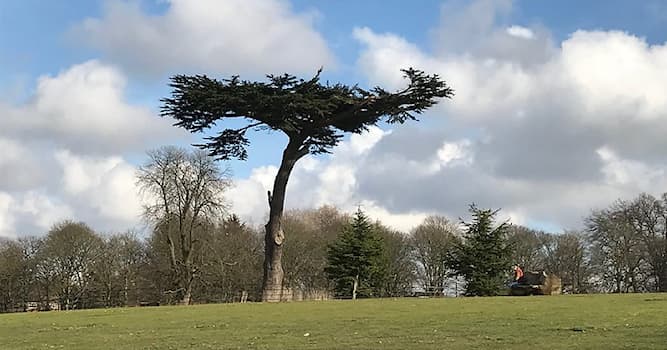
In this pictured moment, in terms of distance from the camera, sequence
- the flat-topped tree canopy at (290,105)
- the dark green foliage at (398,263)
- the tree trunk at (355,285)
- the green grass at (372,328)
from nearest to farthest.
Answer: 1. the green grass at (372,328)
2. the flat-topped tree canopy at (290,105)
3. the tree trunk at (355,285)
4. the dark green foliage at (398,263)

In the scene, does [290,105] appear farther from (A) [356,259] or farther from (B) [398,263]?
(B) [398,263]

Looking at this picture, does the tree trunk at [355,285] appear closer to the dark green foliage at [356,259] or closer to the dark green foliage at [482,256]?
the dark green foliage at [356,259]

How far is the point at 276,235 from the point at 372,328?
60.3 feet

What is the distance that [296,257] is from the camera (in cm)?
6769

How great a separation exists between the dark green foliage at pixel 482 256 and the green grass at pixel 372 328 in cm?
2326

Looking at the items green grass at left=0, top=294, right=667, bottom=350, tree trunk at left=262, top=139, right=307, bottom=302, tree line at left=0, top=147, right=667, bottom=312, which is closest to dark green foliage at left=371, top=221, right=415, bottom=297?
tree line at left=0, top=147, right=667, bottom=312

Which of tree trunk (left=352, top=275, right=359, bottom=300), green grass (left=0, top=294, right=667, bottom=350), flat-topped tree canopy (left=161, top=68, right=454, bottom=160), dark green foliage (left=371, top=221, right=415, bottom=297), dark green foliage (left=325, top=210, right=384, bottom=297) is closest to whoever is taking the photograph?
green grass (left=0, top=294, right=667, bottom=350)

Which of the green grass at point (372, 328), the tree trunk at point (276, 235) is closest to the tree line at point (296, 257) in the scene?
the tree trunk at point (276, 235)

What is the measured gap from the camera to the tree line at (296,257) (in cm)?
5119

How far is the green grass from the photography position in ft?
45.4

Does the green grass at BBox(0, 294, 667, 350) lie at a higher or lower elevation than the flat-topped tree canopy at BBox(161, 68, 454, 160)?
lower

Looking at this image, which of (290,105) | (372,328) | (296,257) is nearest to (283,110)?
(290,105)

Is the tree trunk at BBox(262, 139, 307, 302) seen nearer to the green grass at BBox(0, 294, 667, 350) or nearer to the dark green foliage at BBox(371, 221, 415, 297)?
the green grass at BBox(0, 294, 667, 350)

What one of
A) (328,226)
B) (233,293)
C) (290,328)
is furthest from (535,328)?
(328,226)
